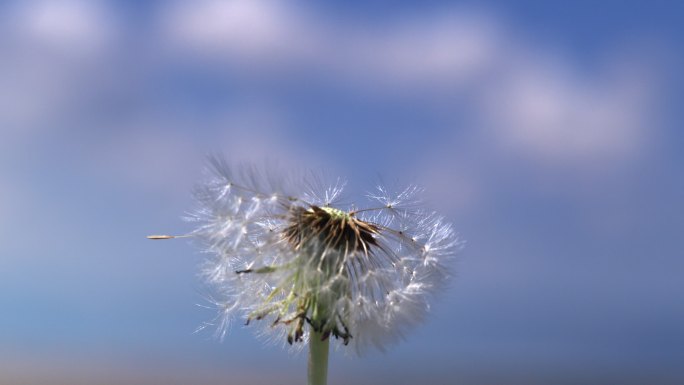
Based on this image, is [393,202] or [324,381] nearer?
[324,381]

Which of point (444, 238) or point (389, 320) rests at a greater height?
point (444, 238)

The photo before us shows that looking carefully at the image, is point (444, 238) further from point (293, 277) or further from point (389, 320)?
point (293, 277)

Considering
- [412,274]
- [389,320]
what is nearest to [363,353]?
[389,320]

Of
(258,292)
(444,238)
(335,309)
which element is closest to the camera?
(335,309)

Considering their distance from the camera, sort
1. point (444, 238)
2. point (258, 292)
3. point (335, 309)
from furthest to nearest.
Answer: point (444, 238) → point (258, 292) → point (335, 309)

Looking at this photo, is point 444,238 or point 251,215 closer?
point 251,215

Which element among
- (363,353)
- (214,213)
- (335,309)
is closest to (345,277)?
(335,309)

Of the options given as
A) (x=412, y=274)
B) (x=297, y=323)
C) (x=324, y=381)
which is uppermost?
(x=412, y=274)

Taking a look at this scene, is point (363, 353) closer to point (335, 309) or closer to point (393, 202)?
point (335, 309)

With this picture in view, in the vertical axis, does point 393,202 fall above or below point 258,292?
above
